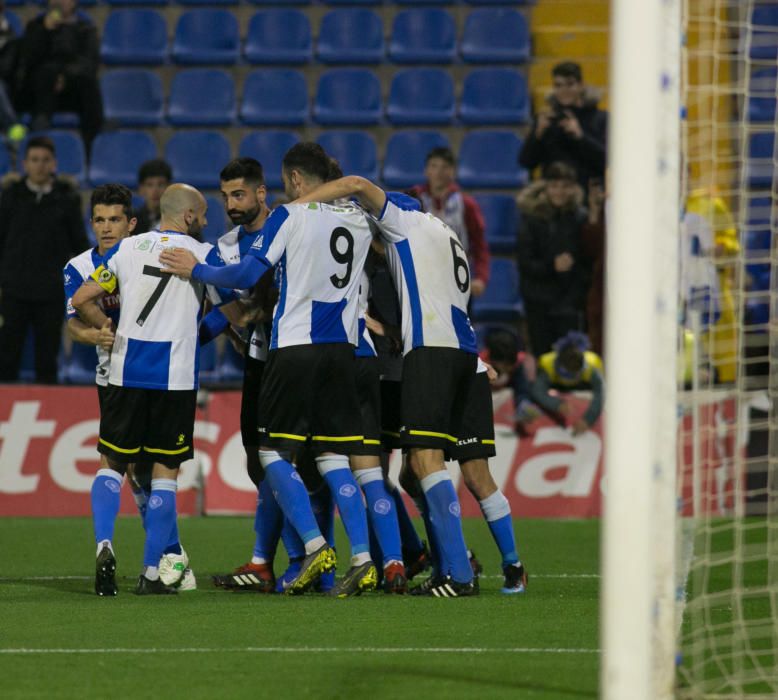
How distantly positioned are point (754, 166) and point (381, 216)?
26.2 feet

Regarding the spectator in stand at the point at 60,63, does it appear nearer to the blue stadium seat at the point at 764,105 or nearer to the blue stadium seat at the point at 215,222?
the blue stadium seat at the point at 215,222

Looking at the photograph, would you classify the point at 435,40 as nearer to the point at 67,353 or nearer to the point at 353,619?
the point at 67,353

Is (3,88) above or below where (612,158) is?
above

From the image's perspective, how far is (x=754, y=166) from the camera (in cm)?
1412

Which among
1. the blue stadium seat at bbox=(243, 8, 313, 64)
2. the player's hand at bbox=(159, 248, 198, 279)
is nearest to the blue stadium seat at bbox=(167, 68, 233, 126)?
the blue stadium seat at bbox=(243, 8, 313, 64)

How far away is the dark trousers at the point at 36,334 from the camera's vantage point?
39.9ft

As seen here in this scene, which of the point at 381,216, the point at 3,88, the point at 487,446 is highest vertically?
the point at 3,88

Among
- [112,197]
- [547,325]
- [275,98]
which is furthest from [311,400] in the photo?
[275,98]

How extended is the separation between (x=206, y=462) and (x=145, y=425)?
4.44 meters

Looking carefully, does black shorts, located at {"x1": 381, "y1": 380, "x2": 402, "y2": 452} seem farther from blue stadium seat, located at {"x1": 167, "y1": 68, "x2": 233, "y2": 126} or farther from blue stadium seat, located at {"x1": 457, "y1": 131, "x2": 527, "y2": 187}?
blue stadium seat, located at {"x1": 167, "y1": 68, "x2": 233, "y2": 126}

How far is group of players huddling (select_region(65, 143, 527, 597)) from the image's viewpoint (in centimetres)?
698

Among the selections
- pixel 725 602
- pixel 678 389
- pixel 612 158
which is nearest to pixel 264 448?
pixel 725 602

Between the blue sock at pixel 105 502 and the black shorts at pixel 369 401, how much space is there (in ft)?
4.15

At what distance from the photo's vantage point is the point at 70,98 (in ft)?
47.3
